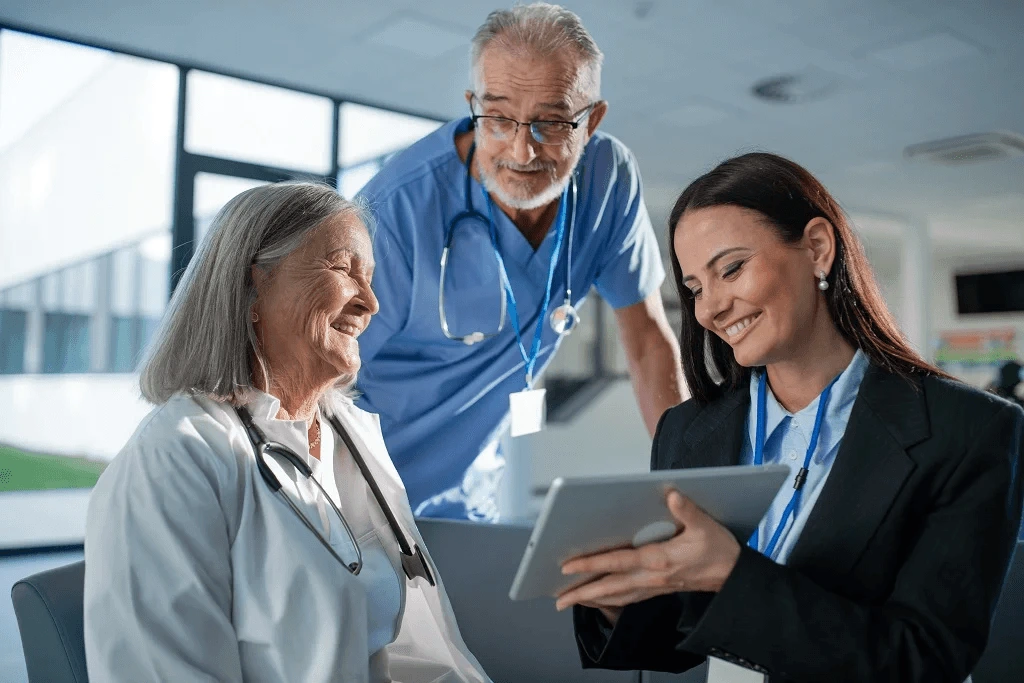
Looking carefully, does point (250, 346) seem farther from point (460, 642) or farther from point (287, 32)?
point (287, 32)

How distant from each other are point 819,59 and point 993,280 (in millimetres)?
8913

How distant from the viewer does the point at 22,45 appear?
4.77 metres

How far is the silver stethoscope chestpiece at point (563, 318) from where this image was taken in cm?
192

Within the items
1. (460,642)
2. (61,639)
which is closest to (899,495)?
(460,642)

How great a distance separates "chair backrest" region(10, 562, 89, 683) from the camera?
1.03 meters

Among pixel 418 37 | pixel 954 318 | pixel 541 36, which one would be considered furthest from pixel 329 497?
pixel 954 318

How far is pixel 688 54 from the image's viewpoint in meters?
4.93

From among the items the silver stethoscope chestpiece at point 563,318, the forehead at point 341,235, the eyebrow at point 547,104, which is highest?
the eyebrow at point 547,104

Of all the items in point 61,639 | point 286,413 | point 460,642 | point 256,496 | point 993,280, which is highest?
point 993,280

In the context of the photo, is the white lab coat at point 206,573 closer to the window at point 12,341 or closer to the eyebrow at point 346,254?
the eyebrow at point 346,254

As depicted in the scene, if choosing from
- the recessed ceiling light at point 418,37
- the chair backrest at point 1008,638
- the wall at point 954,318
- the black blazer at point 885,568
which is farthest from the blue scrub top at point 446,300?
the wall at point 954,318

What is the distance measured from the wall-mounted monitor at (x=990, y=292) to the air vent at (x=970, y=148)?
5580 millimetres

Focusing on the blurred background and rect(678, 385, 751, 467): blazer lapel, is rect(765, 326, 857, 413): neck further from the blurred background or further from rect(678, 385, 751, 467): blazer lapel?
the blurred background

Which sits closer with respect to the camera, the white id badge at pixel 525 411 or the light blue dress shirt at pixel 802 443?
the light blue dress shirt at pixel 802 443
